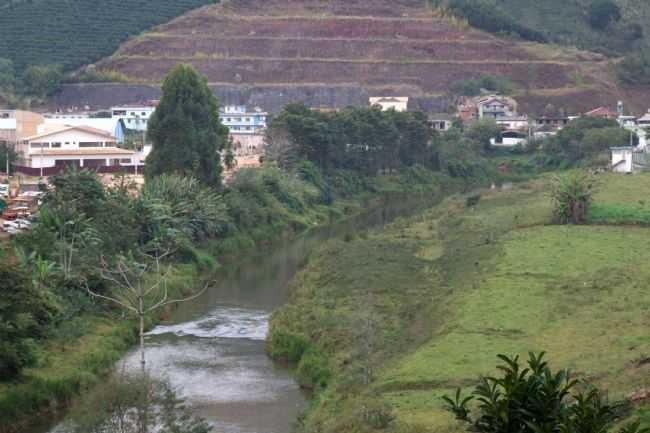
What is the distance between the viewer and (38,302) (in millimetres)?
30156

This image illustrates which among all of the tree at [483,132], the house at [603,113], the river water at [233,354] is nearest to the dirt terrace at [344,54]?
the house at [603,113]

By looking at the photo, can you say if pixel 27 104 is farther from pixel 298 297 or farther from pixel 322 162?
pixel 298 297

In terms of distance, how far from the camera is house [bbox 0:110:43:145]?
64562 mm

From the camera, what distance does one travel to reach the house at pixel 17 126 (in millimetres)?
64562

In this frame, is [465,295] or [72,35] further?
[72,35]

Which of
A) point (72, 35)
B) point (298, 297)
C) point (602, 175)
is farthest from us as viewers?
point (72, 35)

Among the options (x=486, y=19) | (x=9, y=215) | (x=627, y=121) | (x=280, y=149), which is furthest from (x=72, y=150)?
(x=486, y=19)

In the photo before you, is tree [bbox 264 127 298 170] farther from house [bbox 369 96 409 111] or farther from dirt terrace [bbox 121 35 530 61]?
dirt terrace [bbox 121 35 530 61]

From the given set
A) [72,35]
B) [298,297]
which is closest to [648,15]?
[72,35]

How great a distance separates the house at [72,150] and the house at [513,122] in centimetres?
3471

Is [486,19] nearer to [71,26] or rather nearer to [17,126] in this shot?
[71,26]

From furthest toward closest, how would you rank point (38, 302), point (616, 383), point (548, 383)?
point (38, 302) < point (616, 383) < point (548, 383)

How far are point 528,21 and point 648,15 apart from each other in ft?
40.2

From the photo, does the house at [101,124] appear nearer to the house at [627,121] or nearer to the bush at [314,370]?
the house at [627,121]
